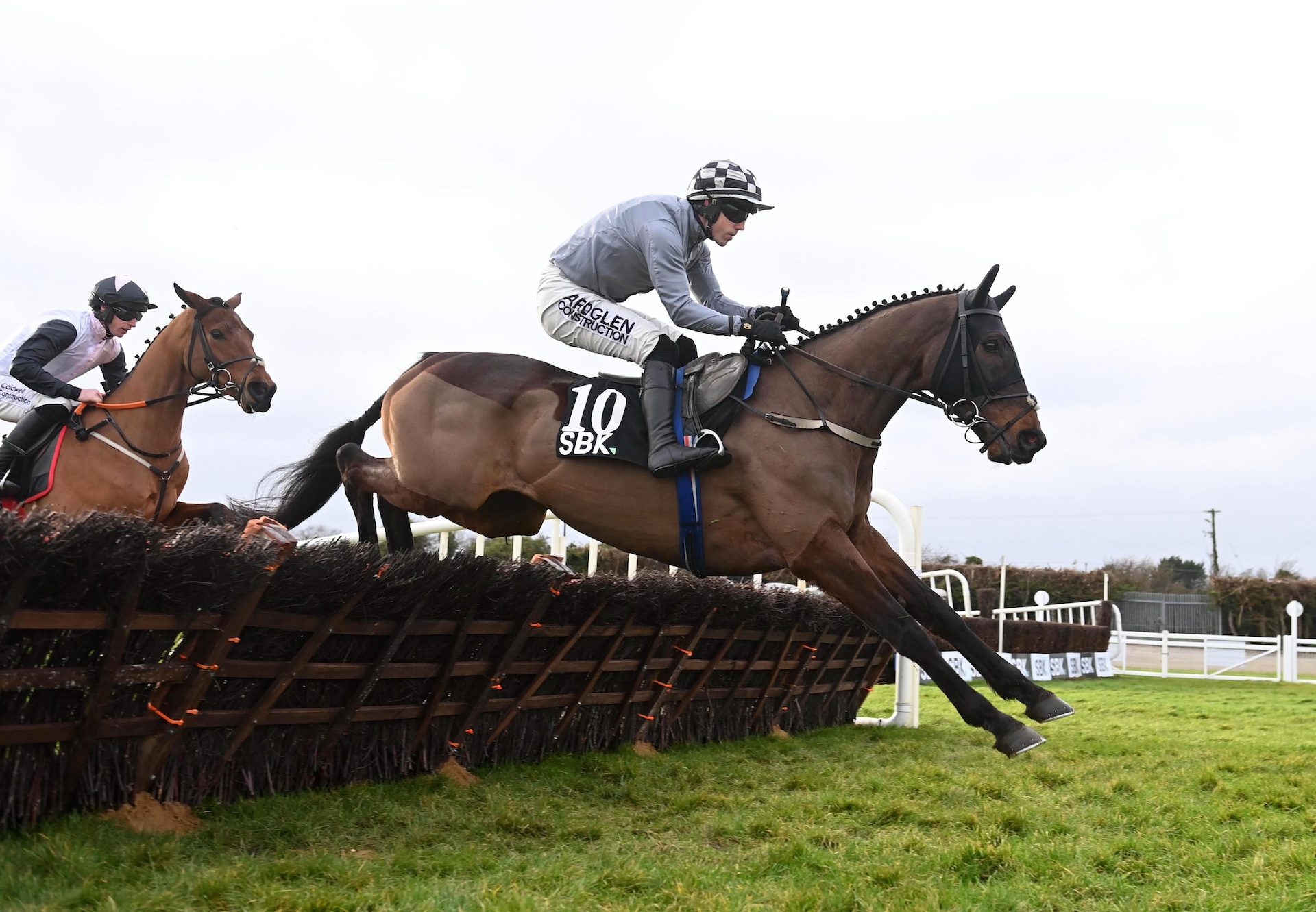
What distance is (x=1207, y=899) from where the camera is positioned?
3.25m

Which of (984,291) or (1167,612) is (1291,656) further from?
(1167,612)

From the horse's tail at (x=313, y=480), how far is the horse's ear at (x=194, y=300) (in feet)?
3.85

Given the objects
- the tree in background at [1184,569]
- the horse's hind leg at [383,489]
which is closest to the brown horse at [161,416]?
the horse's hind leg at [383,489]

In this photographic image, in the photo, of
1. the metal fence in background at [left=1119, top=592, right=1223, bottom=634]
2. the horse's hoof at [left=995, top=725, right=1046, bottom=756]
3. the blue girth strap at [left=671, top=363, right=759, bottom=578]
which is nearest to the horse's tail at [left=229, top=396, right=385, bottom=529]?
the blue girth strap at [left=671, top=363, right=759, bottom=578]

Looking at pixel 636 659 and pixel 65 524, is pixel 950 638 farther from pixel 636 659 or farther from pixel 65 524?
pixel 65 524

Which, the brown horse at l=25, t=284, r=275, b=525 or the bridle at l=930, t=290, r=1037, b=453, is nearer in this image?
the bridle at l=930, t=290, r=1037, b=453

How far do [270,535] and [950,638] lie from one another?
257cm

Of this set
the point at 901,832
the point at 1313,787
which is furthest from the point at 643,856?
the point at 1313,787

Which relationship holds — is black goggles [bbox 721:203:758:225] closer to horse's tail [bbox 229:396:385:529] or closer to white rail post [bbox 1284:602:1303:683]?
horse's tail [bbox 229:396:385:529]

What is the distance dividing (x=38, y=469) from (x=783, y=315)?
3.93 meters

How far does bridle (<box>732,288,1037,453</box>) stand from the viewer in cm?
473

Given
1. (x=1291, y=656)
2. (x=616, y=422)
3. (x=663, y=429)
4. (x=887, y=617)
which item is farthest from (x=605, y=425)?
(x=1291, y=656)

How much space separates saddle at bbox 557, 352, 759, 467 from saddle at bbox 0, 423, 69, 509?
2899 millimetres

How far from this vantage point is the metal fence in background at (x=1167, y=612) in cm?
3186
